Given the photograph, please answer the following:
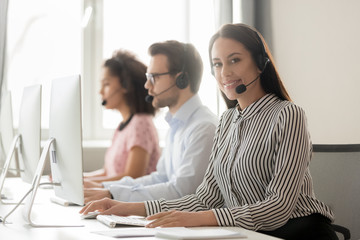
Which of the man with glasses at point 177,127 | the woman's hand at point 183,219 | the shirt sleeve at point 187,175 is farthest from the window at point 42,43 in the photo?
the woman's hand at point 183,219

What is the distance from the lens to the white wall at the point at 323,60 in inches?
109

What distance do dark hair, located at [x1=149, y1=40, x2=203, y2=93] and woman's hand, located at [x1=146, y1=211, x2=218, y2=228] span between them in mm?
1047

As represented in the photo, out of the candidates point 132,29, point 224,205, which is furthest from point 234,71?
point 132,29

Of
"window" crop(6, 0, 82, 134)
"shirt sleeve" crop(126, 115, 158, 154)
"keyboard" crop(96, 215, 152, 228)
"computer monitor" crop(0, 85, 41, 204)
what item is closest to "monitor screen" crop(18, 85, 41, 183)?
"computer monitor" crop(0, 85, 41, 204)

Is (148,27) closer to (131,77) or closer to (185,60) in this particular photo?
(131,77)

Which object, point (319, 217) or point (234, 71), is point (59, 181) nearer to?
point (234, 71)

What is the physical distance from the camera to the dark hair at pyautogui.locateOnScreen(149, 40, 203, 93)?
2.60m

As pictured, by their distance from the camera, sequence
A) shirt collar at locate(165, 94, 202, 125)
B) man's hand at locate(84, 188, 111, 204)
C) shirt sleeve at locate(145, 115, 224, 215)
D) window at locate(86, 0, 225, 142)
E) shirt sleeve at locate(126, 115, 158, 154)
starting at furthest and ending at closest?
1. window at locate(86, 0, 225, 142)
2. shirt sleeve at locate(126, 115, 158, 154)
3. shirt collar at locate(165, 94, 202, 125)
4. man's hand at locate(84, 188, 111, 204)
5. shirt sleeve at locate(145, 115, 224, 215)

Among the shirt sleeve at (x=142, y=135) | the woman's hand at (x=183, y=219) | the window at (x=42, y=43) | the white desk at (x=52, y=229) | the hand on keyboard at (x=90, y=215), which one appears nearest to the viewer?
the white desk at (x=52, y=229)

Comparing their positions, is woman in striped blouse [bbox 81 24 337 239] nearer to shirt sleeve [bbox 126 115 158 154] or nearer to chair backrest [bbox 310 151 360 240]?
chair backrest [bbox 310 151 360 240]

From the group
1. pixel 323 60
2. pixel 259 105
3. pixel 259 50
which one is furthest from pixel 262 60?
pixel 323 60

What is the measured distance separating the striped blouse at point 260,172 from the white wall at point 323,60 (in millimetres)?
1000

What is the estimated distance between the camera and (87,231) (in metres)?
1.57

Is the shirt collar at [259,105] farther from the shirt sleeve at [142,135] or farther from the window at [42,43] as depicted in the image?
the window at [42,43]
